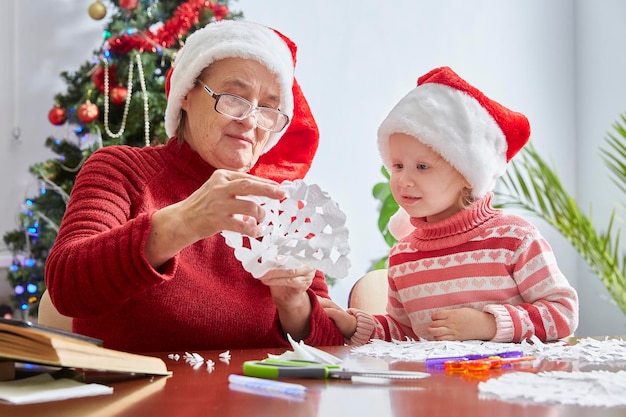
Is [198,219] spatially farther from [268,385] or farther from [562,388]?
[562,388]

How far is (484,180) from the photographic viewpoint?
5.61 ft

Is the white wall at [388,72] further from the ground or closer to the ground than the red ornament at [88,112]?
further from the ground

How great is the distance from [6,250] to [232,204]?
3124 millimetres

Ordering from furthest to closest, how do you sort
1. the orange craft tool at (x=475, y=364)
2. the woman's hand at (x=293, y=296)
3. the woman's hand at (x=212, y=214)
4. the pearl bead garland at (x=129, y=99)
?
1. the pearl bead garland at (x=129, y=99)
2. the woman's hand at (x=293, y=296)
3. the woman's hand at (x=212, y=214)
4. the orange craft tool at (x=475, y=364)

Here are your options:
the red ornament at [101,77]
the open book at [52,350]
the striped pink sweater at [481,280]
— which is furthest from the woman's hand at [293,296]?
the red ornament at [101,77]

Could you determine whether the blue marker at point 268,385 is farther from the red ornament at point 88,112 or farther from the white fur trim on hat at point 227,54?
the red ornament at point 88,112

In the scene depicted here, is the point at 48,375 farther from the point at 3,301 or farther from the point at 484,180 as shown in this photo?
the point at 3,301

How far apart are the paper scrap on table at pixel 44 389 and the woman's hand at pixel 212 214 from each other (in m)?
0.35

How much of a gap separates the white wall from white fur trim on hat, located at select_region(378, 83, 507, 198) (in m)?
2.67

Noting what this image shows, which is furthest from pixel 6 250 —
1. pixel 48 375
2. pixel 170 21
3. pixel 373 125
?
pixel 48 375

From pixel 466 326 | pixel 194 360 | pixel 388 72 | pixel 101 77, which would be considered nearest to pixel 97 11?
pixel 101 77

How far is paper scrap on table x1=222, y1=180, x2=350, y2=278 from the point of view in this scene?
1.22 meters

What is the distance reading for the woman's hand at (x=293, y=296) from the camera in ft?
4.81

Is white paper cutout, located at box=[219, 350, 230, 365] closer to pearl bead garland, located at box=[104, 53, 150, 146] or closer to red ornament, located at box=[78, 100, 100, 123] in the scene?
pearl bead garland, located at box=[104, 53, 150, 146]
